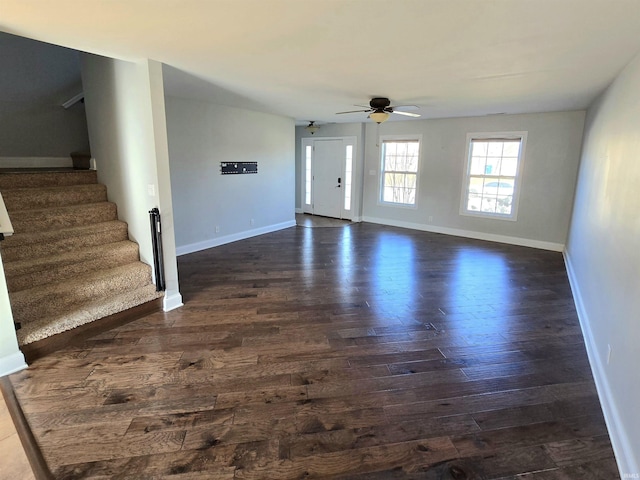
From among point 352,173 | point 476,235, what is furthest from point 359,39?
point 352,173

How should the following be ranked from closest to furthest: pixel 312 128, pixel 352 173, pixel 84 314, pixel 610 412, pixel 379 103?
pixel 610 412 → pixel 84 314 → pixel 379 103 → pixel 312 128 → pixel 352 173

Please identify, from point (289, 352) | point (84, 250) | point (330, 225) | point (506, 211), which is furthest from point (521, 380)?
point (330, 225)

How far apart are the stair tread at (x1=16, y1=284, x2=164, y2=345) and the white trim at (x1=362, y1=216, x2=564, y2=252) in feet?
18.4

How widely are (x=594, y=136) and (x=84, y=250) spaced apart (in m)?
5.98

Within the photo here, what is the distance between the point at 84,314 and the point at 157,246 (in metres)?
0.84

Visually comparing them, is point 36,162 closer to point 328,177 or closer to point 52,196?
point 52,196

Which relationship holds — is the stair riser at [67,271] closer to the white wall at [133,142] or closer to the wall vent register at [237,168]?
the white wall at [133,142]

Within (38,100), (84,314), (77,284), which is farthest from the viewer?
(38,100)

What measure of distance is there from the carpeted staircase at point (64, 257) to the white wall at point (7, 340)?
0.45ft

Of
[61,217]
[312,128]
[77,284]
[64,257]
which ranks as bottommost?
[77,284]

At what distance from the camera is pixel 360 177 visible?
8.05m

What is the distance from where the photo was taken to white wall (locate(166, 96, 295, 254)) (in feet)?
16.8

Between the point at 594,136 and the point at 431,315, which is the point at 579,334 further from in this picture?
the point at 594,136

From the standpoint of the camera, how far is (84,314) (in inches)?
117
